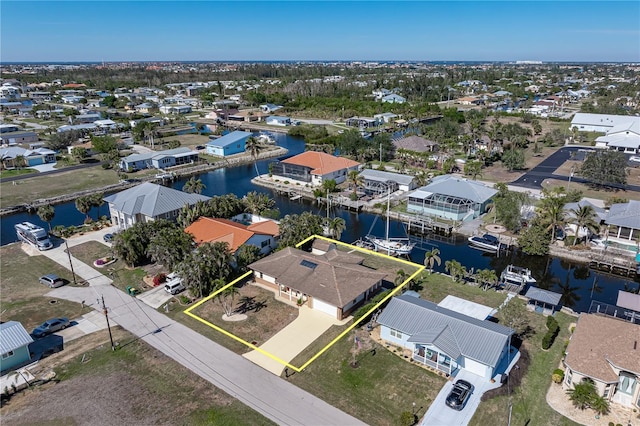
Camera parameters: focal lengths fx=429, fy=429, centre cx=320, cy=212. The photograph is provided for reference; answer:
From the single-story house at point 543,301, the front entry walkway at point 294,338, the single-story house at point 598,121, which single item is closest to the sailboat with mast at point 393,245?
the single-story house at point 543,301

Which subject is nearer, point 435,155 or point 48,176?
point 48,176

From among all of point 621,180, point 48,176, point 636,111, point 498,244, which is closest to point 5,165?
point 48,176

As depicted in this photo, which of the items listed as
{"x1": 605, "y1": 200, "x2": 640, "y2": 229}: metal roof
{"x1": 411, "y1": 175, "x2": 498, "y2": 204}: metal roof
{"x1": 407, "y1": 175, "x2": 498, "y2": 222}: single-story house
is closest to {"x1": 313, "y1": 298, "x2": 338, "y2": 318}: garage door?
{"x1": 407, "y1": 175, "x2": 498, "y2": 222}: single-story house

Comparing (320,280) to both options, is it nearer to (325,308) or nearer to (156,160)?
(325,308)

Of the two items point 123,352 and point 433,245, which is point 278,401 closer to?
point 123,352

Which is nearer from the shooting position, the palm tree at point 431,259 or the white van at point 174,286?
the white van at point 174,286

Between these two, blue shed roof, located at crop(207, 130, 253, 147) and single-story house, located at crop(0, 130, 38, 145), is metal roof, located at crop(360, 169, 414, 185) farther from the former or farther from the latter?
single-story house, located at crop(0, 130, 38, 145)

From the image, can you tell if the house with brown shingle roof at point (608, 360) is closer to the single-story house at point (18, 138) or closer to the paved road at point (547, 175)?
the paved road at point (547, 175)
